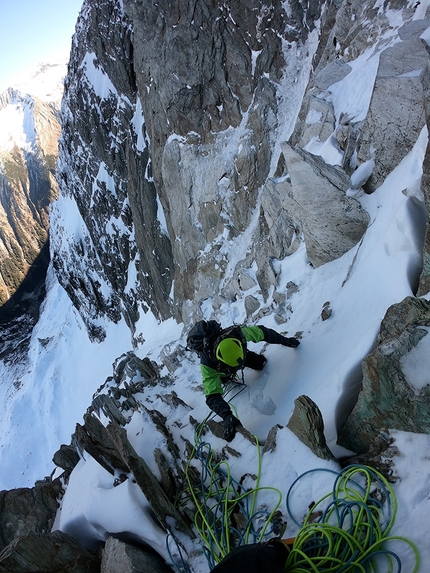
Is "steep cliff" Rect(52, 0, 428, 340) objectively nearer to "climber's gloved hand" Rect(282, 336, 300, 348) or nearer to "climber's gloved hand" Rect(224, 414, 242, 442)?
"climber's gloved hand" Rect(282, 336, 300, 348)

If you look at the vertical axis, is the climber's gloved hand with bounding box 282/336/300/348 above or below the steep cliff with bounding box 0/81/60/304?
below

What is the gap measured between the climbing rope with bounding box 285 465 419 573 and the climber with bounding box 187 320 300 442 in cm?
170

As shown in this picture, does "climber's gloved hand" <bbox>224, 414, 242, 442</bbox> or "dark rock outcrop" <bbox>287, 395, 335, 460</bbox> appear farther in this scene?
"climber's gloved hand" <bbox>224, 414, 242, 442</bbox>

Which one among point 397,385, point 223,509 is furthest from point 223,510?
point 397,385

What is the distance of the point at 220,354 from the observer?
4.83 m

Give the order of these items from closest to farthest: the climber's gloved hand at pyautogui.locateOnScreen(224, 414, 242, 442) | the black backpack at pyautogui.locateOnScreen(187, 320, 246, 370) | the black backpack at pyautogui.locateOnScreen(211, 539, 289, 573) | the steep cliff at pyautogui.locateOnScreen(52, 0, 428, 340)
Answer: the black backpack at pyautogui.locateOnScreen(211, 539, 289, 573), the climber's gloved hand at pyautogui.locateOnScreen(224, 414, 242, 442), the black backpack at pyautogui.locateOnScreen(187, 320, 246, 370), the steep cliff at pyautogui.locateOnScreen(52, 0, 428, 340)

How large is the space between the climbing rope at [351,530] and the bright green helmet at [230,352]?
1969mm

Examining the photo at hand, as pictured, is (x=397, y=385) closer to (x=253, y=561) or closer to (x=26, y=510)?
(x=253, y=561)

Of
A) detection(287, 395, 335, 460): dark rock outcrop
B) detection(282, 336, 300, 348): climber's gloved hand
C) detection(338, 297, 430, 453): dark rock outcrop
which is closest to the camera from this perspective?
detection(338, 297, 430, 453): dark rock outcrop

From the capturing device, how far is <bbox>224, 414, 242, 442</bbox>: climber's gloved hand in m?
4.68

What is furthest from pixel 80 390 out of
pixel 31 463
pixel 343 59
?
pixel 343 59

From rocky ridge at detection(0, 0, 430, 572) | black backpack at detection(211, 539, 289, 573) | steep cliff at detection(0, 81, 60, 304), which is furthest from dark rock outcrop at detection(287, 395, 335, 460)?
steep cliff at detection(0, 81, 60, 304)

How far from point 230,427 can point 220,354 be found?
958 millimetres

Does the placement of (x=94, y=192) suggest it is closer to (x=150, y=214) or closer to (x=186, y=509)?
(x=150, y=214)
